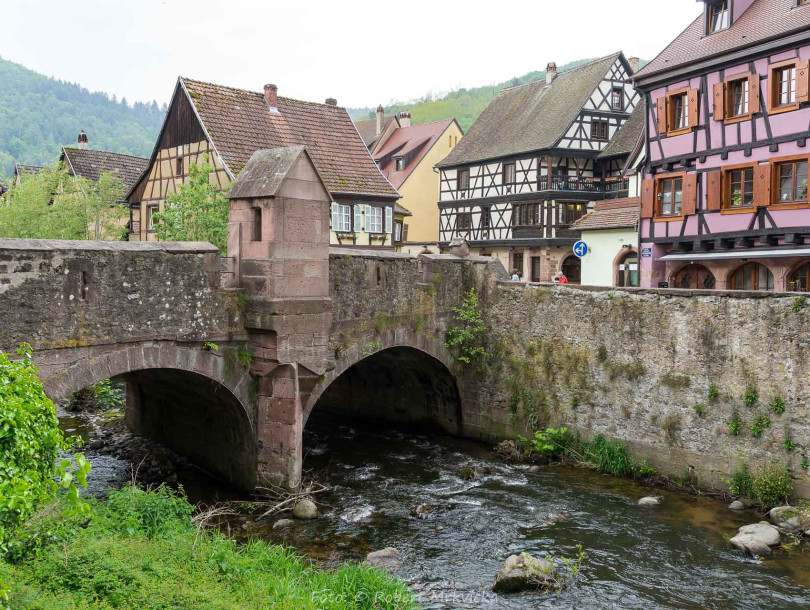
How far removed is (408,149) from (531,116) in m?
11.1

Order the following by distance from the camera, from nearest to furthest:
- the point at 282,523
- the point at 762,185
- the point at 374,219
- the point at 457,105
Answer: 1. the point at 282,523
2. the point at 762,185
3. the point at 374,219
4. the point at 457,105

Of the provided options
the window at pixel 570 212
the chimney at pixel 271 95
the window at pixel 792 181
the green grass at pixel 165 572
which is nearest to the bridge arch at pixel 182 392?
the green grass at pixel 165 572

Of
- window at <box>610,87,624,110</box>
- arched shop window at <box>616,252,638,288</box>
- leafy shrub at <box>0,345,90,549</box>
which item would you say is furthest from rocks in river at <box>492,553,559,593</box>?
window at <box>610,87,624,110</box>

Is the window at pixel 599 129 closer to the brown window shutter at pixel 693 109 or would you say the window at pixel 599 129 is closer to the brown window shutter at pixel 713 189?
the brown window shutter at pixel 693 109

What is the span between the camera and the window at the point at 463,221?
43.5m

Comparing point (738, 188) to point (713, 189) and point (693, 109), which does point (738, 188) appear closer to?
point (713, 189)

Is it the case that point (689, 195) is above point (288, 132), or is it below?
below

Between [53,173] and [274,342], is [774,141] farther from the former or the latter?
[53,173]

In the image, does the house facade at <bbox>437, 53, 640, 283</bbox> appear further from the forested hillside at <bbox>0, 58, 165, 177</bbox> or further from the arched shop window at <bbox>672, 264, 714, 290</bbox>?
the forested hillside at <bbox>0, 58, 165, 177</bbox>

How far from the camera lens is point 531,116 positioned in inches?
1638

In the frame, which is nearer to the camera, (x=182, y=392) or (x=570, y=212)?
(x=182, y=392)

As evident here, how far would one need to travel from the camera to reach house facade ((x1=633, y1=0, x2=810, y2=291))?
21.7 metres

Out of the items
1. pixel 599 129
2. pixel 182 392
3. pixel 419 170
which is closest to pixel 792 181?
pixel 182 392

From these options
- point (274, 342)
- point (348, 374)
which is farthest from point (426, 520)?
point (348, 374)
